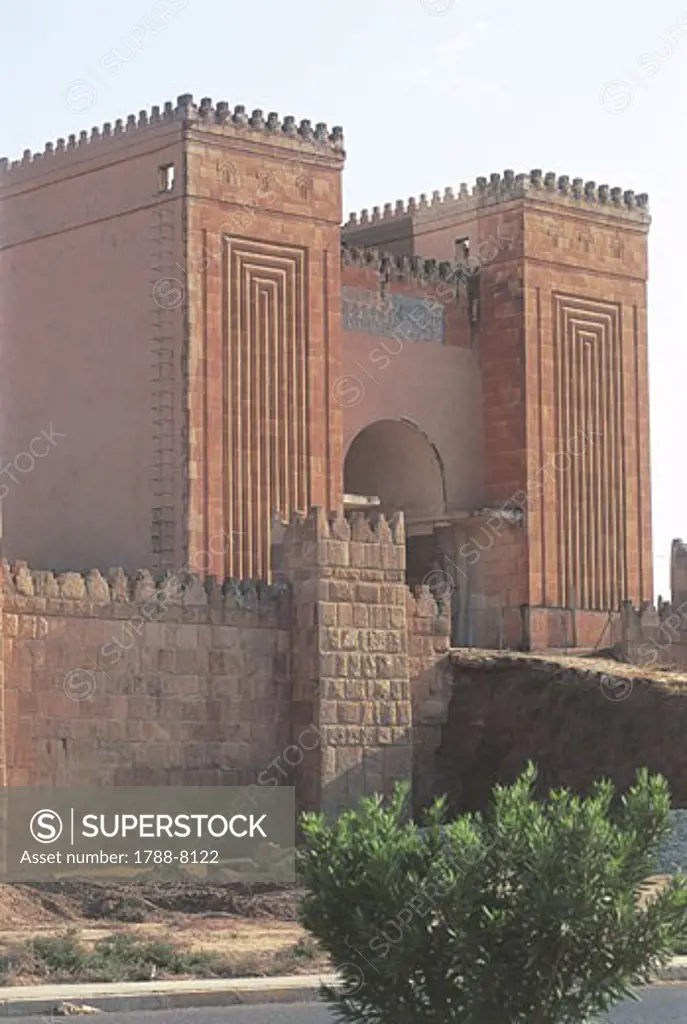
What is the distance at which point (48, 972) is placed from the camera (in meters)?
17.9

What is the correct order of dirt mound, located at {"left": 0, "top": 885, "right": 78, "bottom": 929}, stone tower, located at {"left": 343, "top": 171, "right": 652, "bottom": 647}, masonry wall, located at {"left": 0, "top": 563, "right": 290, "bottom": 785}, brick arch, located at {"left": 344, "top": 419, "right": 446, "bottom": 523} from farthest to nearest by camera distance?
stone tower, located at {"left": 343, "top": 171, "right": 652, "bottom": 647} → brick arch, located at {"left": 344, "top": 419, "right": 446, "bottom": 523} → masonry wall, located at {"left": 0, "top": 563, "right": 290, "bottom": 785} → dirt mound, located at {"left": 0, "top": 885, "right": 78, "bottom": 929}

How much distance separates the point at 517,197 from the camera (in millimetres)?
35844

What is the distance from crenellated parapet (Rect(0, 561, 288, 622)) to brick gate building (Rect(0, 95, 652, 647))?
307 cm

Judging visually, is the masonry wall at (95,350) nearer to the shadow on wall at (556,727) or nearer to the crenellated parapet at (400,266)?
the crenellated parapet at (400,266)

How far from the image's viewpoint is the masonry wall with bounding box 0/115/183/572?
31.3 m

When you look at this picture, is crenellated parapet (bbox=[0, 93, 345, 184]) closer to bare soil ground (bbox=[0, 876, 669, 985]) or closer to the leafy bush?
bare soil ground (bbox=[0, 876, 669, 985])

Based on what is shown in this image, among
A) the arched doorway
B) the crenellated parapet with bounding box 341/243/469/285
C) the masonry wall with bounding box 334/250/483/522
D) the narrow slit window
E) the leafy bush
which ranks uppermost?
the narrow slit window

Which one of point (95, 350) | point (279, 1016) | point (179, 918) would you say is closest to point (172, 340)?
point (95, 350)

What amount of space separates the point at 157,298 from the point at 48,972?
15.0m

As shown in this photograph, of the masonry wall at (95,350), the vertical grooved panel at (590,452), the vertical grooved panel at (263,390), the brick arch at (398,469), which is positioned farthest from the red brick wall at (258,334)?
the vertical grooved panel at (590,452)

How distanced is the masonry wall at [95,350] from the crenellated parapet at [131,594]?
10.4ft

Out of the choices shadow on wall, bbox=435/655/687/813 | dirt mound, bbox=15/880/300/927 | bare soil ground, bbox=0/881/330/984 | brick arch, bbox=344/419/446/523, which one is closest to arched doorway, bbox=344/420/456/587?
brick arch, bbox=344/419/446/523

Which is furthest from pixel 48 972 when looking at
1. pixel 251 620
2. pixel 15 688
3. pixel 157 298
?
pixel 157 298

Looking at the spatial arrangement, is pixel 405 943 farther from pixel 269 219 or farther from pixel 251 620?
pixel 269 219
